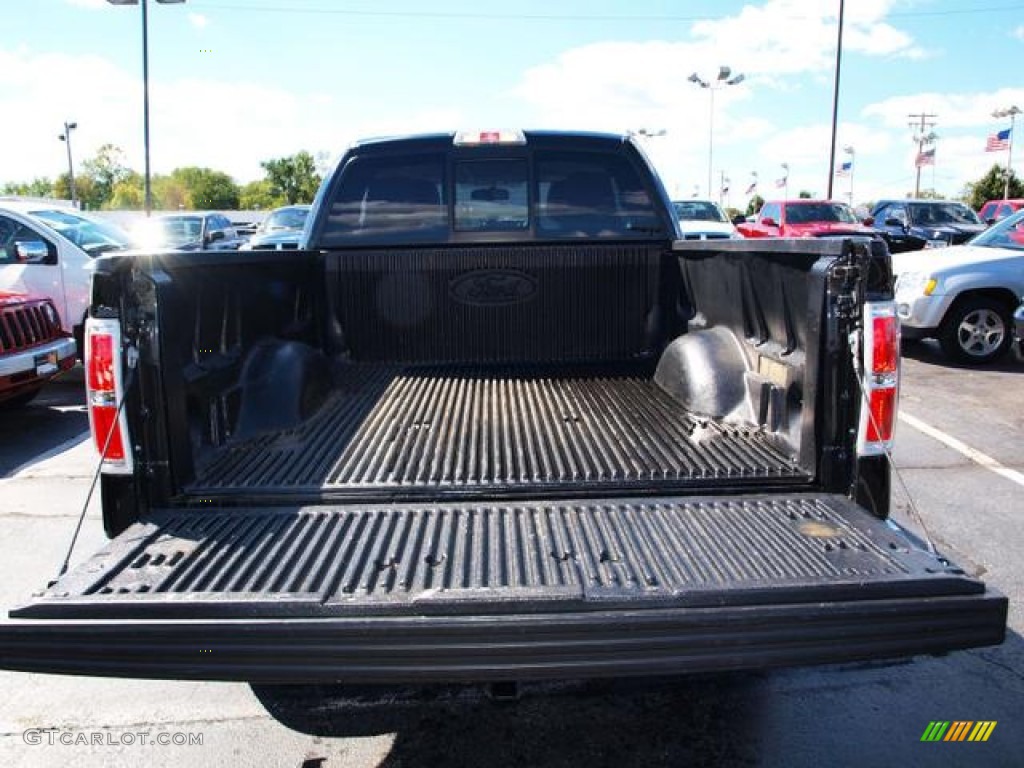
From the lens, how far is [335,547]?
239cm

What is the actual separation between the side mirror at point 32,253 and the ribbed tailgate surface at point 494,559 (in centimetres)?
826

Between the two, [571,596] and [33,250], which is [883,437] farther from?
[33,250]

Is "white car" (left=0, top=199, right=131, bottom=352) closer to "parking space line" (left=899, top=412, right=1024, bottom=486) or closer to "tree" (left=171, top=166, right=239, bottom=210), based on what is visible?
"parking space line" (left=899, top=412, right=1024, bottom=486)

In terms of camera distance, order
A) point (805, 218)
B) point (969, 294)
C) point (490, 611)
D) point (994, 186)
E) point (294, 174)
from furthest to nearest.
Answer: point (294, 174), point (994, 186), point (805, 218), point (969, 294), point (490, 611)

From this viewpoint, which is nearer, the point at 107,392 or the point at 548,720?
the point at 107,392

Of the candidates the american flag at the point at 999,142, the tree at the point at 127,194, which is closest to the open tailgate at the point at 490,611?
the american flag at the point at 999,142

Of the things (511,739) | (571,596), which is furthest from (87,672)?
(511,739)

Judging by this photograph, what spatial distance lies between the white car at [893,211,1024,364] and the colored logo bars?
752 cm

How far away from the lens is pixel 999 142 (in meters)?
39.9

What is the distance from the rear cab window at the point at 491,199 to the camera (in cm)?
473

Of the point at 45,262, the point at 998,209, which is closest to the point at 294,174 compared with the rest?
the point at 998,209

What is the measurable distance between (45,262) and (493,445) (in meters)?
8.41

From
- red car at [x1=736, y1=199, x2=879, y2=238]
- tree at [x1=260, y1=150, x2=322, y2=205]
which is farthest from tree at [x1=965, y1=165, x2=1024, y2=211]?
tree at [x1=260, y1=150, x2=322, y2=205]

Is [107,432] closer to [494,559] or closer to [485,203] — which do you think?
[494,559]
